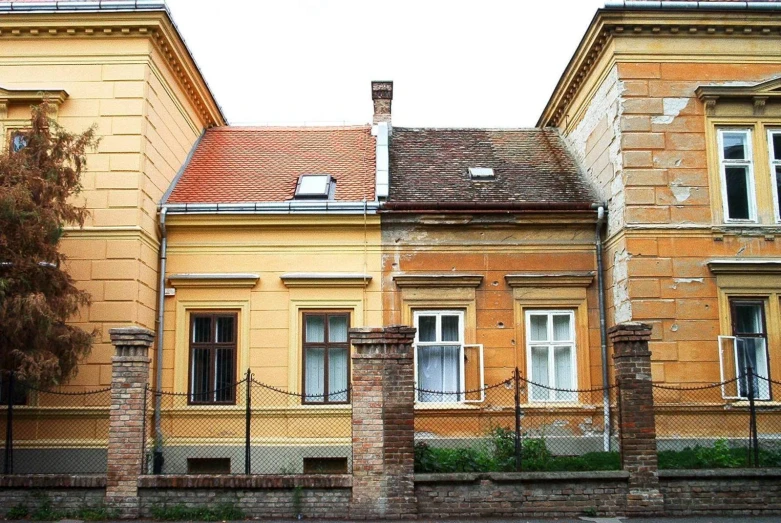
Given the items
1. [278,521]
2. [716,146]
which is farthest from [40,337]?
[716,146]

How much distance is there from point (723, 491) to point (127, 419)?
27.0ft

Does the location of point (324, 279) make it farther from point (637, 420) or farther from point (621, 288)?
point (637, 420)

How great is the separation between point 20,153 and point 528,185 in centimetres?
956

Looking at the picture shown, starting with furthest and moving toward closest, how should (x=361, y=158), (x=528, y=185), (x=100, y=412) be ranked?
(x=361, y=158), (x=528, y=185), (x=100, y=412)

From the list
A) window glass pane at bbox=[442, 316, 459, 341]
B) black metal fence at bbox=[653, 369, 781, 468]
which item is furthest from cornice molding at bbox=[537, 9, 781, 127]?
black metal fence at bbox=[653, 369, 781, 468]

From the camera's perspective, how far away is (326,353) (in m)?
15.1

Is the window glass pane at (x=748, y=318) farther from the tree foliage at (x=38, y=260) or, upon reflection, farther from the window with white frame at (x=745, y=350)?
the tree foliage at (x=38, y=260)

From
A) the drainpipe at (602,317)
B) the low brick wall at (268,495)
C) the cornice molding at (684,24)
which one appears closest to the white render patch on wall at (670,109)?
the cornice molding at (684,24)

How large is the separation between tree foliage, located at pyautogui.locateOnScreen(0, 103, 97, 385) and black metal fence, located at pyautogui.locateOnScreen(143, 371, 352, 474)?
264 centimetres

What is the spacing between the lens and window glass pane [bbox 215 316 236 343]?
49.5 ft

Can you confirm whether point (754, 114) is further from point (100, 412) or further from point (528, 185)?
point (100, 412)

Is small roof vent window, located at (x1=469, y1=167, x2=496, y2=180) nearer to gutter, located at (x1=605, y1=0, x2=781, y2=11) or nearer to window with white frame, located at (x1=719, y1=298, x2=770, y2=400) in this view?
gutter, located at (x1=605, y1=0, x2=781, y2=11)

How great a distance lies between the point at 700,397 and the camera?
13.6 m

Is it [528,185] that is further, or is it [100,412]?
[528,185]
